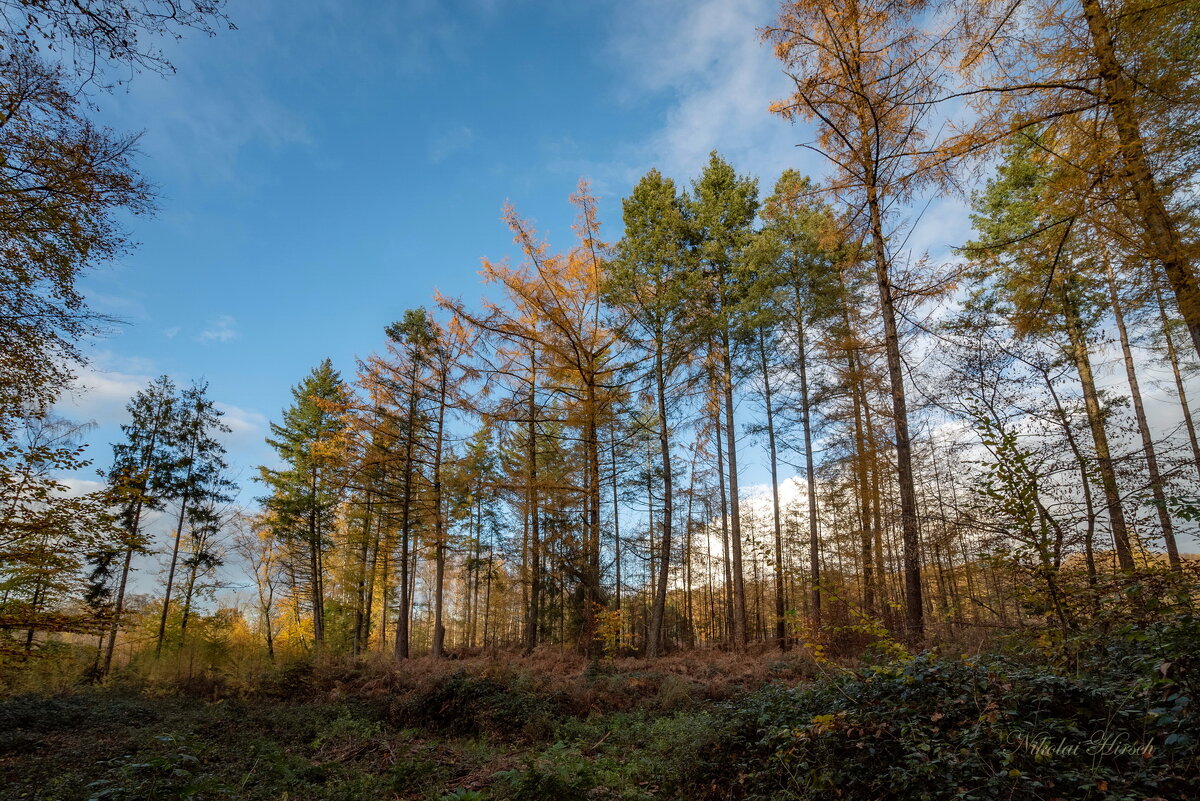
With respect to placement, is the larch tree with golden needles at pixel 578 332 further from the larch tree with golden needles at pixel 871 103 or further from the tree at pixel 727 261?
the larch tree with golden needles at pixel 871 103

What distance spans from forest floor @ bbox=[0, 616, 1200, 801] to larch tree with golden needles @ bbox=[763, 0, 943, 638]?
3294 millimetres

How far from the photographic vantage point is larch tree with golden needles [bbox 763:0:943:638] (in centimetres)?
736

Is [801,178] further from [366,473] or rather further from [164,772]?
[164,772]

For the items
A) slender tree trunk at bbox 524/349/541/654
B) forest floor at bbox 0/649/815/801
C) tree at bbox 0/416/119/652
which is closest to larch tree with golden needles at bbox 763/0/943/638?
forest floor at bbox 0/649/815/801

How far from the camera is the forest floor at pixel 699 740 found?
3.20m

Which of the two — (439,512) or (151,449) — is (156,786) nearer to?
(439,512)

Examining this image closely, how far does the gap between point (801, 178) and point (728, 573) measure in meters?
15.6

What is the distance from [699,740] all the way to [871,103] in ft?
28.4

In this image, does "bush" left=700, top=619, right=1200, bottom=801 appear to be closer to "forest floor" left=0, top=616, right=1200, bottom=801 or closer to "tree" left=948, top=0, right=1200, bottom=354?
"forest floor" left=0, top=616, right=1200, bottom=801

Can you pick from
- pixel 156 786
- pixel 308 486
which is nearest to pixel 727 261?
pixel 156 786

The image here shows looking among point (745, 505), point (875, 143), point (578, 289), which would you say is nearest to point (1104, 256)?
point (875, 143)

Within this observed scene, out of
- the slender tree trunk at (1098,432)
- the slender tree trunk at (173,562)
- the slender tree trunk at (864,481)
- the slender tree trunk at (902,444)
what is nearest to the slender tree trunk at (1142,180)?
the slender tree trunk at (1098,432)

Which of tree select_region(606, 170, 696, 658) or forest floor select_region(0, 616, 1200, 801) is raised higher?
tree select_region(606, 170, 696, 658)

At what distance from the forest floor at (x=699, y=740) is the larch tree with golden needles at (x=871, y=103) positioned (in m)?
3.29
